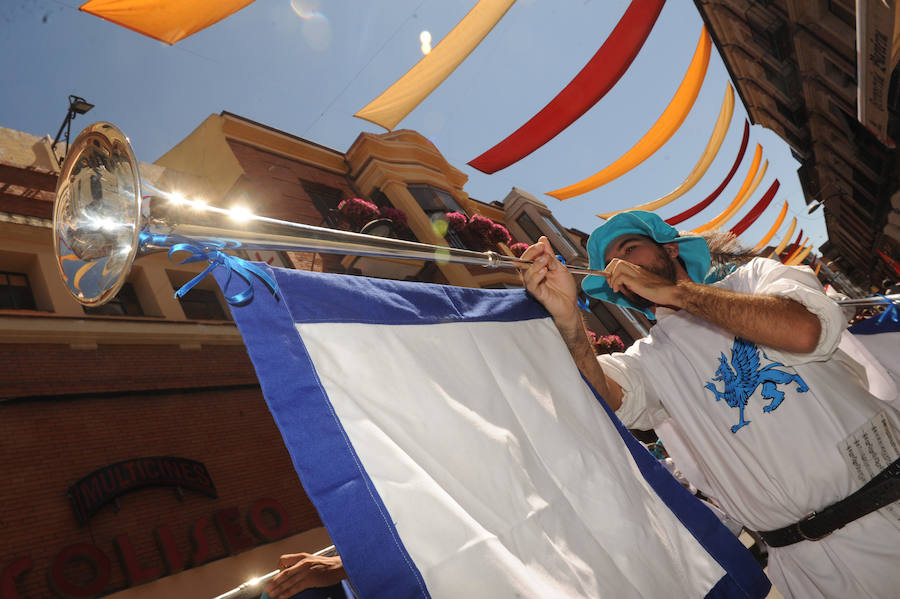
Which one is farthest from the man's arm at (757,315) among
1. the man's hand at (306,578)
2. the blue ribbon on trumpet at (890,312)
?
the man's hand at (306,578)

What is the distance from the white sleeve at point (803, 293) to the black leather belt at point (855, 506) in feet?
1.66

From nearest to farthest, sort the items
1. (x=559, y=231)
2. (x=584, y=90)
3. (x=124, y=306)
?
(x=584, y=90), (x=124, y=306), (x=559, y=231)

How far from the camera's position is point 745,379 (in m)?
2.24

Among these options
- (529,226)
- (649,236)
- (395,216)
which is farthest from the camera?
(529,226)

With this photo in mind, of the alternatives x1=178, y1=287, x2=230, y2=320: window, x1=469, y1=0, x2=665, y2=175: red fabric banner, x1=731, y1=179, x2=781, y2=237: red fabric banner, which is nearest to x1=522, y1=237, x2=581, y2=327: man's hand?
x1=469, y1=0, x2=665, y2=175: red fabric banner

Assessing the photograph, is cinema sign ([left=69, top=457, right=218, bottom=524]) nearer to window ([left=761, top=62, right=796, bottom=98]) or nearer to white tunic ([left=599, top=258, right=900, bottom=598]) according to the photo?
white tunic ([left=599, top=258, right=900, bottom=598])

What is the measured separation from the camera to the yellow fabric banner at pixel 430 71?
191 inches

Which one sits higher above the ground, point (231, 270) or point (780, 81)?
point (780, 81)

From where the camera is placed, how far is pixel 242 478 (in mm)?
7668

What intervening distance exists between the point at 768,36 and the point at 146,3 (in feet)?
54.1

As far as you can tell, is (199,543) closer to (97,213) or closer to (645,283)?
(97,213)

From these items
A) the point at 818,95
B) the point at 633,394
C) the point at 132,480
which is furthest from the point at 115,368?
the point at 818,95

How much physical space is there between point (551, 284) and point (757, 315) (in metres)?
0.84

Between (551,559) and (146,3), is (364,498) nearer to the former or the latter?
(551,559)
